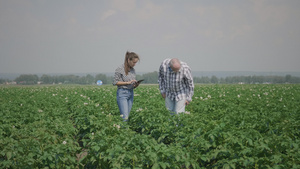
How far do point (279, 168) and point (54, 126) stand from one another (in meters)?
4.73

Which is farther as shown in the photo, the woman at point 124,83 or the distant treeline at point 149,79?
the distant treeline at point 149,79

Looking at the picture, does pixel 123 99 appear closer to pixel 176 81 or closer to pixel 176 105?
pixel 176 105

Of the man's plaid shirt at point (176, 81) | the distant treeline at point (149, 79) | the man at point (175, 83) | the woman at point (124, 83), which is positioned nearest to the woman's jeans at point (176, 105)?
the man at point (175, 83)

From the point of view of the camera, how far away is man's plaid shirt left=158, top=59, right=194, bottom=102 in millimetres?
5859

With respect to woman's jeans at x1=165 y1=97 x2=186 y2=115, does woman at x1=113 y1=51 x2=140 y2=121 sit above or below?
above

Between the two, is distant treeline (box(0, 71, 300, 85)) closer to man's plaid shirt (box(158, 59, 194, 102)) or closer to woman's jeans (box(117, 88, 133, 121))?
woman's jeans (box(117, 88, 133, 121))

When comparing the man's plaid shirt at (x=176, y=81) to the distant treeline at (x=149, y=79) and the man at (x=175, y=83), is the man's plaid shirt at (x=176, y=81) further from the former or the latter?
the distant treeline at (x=149, y=79)

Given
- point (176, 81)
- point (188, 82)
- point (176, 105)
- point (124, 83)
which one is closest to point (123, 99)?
point (124, 83)

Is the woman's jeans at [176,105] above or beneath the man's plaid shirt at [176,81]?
beneath

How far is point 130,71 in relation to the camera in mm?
6504

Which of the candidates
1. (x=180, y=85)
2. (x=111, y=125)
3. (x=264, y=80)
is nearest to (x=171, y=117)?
(x=180, y=85)

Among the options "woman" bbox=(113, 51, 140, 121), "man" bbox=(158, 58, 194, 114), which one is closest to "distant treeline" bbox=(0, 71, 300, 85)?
"woman" bbox=(113, 51, 140, 121)

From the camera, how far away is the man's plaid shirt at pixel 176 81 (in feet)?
19.2

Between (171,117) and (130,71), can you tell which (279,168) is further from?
(130,71)
